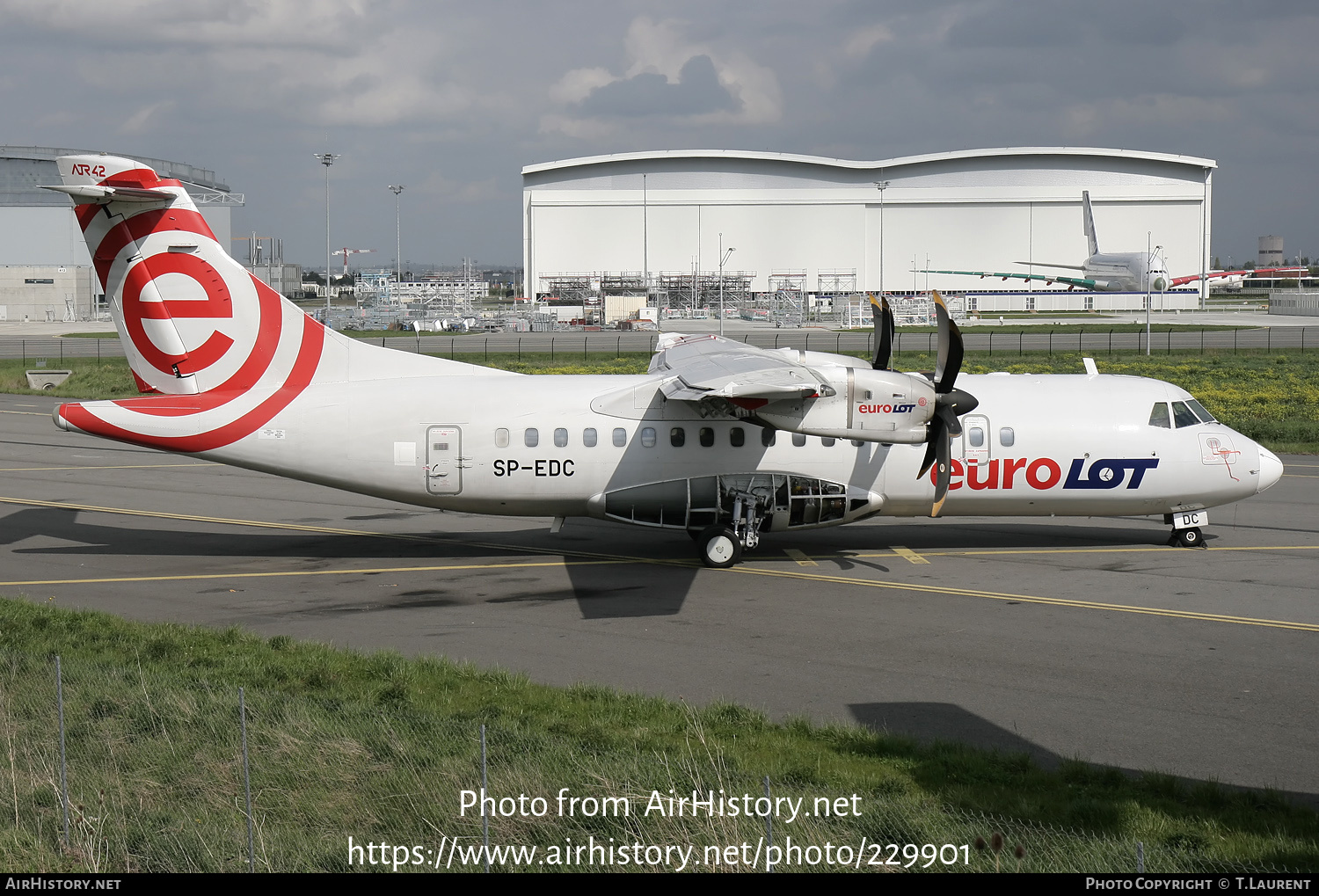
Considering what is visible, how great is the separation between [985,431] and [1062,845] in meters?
13.7

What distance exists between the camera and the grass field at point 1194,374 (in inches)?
1586

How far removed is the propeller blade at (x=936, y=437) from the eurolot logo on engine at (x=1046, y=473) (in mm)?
1874

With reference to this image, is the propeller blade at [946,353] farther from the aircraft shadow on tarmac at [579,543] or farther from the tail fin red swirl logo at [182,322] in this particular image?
the tail fin red swirl logo at [182,322]

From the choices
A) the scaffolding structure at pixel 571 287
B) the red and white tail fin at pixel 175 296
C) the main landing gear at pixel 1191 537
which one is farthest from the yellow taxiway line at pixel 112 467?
the scaffolding structure at pixel 571 287

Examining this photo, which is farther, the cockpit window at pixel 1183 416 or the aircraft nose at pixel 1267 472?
the cockpit window at pixel 1183 416

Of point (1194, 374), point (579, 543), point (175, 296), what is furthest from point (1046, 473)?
point (1194, 374)

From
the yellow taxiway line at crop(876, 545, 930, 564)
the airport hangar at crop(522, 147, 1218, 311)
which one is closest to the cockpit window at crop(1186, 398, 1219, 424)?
the yellow taxiway line at crop(876, 545, 930, 564)

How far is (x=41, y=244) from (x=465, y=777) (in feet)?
438

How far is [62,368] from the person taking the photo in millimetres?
61031

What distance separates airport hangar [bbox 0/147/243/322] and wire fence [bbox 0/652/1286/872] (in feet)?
378

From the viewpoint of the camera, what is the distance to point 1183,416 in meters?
22.8

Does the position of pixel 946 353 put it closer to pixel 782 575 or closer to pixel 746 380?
pixel 746 380
